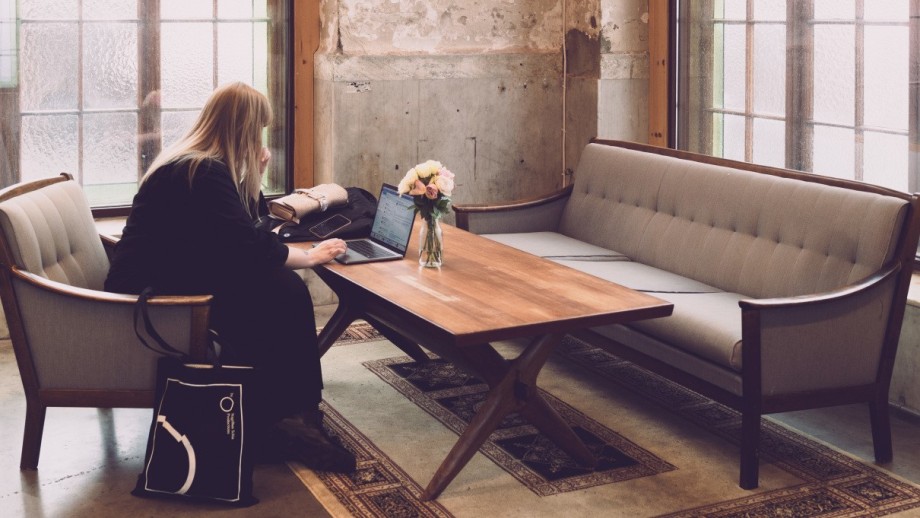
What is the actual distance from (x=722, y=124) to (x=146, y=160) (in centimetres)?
319

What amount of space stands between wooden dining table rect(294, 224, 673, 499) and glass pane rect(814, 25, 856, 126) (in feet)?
5.70

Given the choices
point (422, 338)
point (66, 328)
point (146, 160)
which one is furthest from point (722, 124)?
point (66, 328)

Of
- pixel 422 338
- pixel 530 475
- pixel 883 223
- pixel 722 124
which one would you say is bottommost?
pixel 530 475

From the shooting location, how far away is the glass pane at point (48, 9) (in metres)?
5.95

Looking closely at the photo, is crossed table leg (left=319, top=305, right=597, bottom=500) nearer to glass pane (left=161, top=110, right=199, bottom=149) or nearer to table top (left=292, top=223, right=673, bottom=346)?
table top (left=292, top=223, right=673, bottom=346)

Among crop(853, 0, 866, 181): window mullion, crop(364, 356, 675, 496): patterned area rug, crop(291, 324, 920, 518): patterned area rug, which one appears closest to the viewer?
crop(291, 324, 920, 518): patterned area rug

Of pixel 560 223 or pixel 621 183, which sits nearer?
pixel 621 183

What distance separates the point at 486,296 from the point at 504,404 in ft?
1.26

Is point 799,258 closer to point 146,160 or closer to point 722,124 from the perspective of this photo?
point 722,124

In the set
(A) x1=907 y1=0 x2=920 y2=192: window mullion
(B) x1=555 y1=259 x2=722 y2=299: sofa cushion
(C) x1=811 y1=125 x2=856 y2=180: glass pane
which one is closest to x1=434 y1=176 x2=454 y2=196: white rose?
(B) x1=555 y1=259 x2=722 y2=299: sofa cushion

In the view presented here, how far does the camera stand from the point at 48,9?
19.7 feet

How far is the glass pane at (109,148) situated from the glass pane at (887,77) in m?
3.83

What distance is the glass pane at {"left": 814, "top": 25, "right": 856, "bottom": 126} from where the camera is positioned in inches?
206

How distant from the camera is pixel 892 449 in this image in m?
4.28
